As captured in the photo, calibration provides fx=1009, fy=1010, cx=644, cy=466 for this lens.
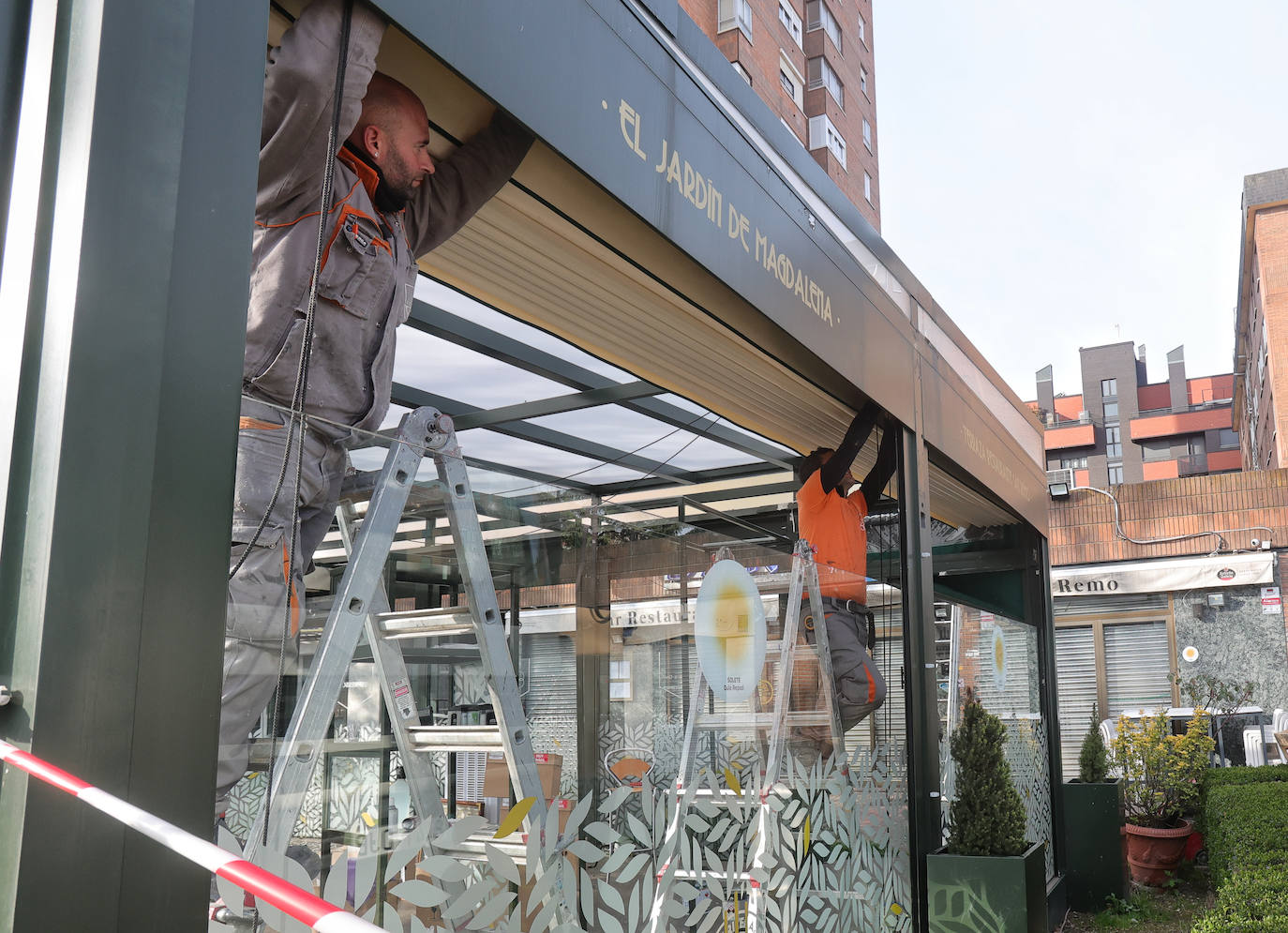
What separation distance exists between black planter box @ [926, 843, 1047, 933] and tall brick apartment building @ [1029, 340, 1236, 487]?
47.0 metres

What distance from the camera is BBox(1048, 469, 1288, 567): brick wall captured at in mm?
14391

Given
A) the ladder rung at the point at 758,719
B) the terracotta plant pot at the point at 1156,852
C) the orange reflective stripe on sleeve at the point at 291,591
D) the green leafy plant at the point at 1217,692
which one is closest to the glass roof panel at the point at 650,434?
the ladder rung at the point at 758,719

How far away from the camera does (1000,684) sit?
684 cm

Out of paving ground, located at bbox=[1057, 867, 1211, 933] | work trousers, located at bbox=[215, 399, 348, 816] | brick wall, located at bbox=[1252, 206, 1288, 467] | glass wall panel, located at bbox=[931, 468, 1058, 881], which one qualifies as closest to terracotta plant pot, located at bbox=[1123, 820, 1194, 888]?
paving ground, located at bbox=[1057, 867, 1211, 933]

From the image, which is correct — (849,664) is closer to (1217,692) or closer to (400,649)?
(400,649)

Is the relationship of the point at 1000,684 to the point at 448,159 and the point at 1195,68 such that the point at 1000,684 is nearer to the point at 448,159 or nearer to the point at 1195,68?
the point at 448,159

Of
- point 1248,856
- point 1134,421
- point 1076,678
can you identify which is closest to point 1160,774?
point 1248,856

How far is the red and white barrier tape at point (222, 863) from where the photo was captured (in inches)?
28.5

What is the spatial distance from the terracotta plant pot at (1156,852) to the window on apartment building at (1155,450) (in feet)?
161

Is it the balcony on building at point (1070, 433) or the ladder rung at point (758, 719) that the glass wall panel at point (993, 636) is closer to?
the ladder rung at point (758, 719)

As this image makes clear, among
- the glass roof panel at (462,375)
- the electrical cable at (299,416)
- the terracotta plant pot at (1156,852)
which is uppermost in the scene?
the glass roof panel at (462,375)

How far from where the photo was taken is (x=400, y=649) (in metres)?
1.91

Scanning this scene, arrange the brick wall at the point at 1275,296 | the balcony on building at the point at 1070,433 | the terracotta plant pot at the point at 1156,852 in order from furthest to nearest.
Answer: the balcony on building at the point at 1070,433 < the brick wall at the point at 1275,296 < the terracotta plant pot at the point at 1156,852

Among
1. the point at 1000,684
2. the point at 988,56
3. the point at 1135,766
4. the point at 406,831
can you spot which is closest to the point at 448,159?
the point at 406,831
